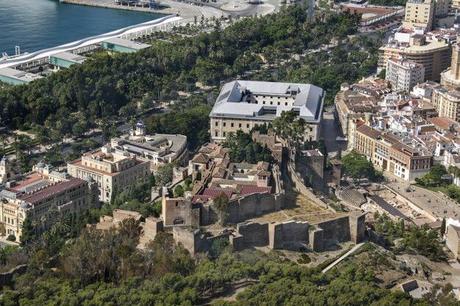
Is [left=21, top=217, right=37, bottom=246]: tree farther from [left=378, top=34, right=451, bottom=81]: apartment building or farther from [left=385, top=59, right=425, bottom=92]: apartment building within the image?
[left=378, top=34, right=451, bottom=81]: apartment building

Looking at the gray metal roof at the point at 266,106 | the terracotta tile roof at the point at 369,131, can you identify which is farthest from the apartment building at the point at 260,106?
the terracotta tile roof at the point at 369,131

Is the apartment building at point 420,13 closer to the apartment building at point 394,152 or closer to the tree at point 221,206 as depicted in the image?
the apartment building at point 394,152

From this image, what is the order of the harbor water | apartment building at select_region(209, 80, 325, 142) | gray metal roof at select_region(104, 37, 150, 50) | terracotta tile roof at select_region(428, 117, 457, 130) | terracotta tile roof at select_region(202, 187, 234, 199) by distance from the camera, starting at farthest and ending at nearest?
the harbor water
gray metal roof at select_region(104, 37, 150, 50)
terracotta tile roof at select_region(428, 117, 457, 130)
apartment building at select_region(209, 80, 325, 142)
terracotta tile roof at select_region(202, 187, 234, 199)

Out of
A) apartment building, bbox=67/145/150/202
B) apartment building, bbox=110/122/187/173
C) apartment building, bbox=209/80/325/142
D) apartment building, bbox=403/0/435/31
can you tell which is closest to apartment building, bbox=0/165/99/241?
apartment building, bbox=67/145/150/202

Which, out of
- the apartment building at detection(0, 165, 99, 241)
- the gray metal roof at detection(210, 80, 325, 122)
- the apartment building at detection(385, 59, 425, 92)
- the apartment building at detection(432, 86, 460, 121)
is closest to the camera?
the apartment building at detection(0, 165, 99, 241)

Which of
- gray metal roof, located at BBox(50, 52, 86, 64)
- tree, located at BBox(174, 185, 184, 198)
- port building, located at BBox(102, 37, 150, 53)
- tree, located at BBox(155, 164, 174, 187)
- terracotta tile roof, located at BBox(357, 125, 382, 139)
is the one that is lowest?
tree, located at BBox(155, 164, 174, 187)

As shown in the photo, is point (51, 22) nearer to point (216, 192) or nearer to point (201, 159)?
point (201, 159)
